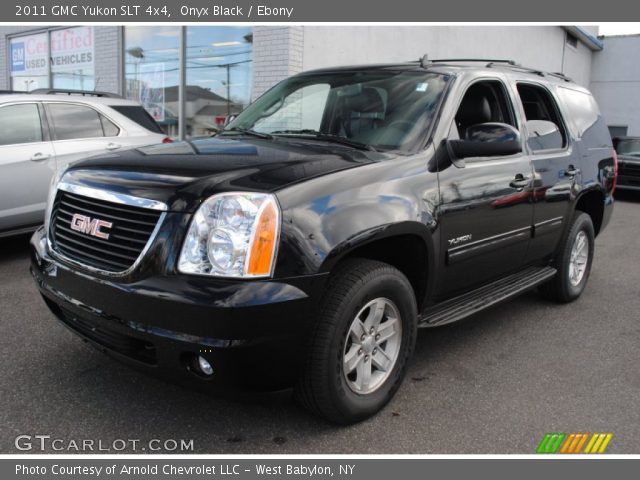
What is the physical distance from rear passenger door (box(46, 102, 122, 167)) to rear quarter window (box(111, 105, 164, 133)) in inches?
9.8

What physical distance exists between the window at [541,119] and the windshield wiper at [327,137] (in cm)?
147

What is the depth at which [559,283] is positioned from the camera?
16.4 feet

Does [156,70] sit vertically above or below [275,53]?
below

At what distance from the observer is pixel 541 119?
469 centimetres

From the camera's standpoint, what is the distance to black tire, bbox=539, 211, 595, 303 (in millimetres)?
4938

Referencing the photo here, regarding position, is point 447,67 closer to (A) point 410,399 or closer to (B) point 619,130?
(A) point 410,399

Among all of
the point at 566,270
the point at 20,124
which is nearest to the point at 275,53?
the point at 20,124

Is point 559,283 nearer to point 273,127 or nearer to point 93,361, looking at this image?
point 273,127

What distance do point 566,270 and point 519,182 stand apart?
1.38 metres

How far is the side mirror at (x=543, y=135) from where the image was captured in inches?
168

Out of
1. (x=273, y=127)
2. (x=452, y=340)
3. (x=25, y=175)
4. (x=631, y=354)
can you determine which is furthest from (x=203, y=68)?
(x=631, y=354)

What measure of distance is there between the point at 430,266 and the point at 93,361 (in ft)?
6.71

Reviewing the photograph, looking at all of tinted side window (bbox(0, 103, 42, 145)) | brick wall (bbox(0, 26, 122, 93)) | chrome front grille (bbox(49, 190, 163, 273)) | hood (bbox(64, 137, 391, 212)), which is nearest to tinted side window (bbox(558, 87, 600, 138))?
hood (bbox(64, 137, 391, 212))

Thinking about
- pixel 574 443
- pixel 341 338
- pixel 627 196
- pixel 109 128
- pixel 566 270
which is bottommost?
pixel 627 196
